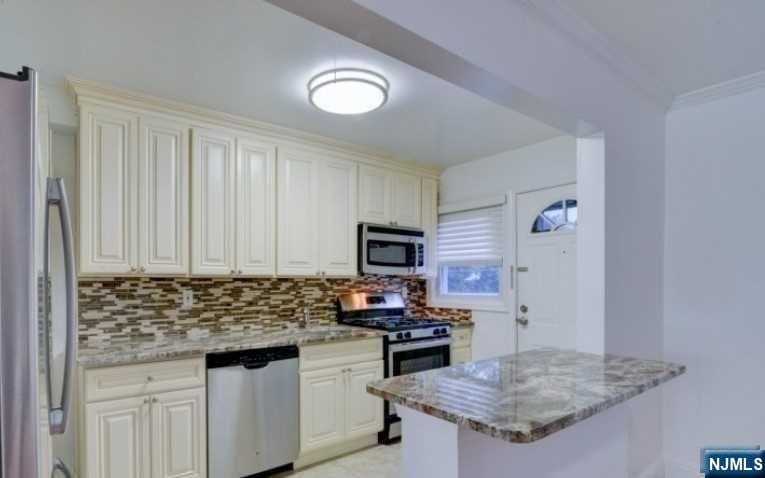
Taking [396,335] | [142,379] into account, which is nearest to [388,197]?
[396,335]

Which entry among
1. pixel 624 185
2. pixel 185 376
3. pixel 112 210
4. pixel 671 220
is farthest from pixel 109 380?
pixel 671 220

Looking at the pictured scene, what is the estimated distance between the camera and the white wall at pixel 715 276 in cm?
236

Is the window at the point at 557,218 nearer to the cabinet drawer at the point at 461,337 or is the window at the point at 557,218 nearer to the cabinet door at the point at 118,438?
the cabinet drawer at the point at 461,337

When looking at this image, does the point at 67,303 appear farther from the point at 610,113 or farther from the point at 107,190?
the point at 610,113

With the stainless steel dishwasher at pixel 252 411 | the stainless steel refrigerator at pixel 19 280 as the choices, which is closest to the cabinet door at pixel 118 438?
the stainless steel dishwasher at pixel 252 411

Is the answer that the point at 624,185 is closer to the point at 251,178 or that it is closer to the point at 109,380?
the point at 251,178

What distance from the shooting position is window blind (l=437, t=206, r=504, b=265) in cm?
388

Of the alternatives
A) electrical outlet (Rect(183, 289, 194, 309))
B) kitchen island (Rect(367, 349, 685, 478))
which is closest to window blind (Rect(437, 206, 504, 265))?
kitchen island (Rect(367, 349, 685, 478))

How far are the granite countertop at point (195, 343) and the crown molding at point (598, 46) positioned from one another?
231 centimetres

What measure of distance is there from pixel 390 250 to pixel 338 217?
0.60 m

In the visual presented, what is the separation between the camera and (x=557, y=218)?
3.44 meters

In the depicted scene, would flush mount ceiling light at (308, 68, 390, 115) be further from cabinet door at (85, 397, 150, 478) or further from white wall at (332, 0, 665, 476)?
cabinet door at (85, 397, 150, 478)

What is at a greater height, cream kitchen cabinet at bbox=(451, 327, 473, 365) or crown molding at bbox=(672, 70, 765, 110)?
crown molding at bbox=(672, 70, 765, 110)

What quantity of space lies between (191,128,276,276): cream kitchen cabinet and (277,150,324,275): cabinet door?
80 mm
